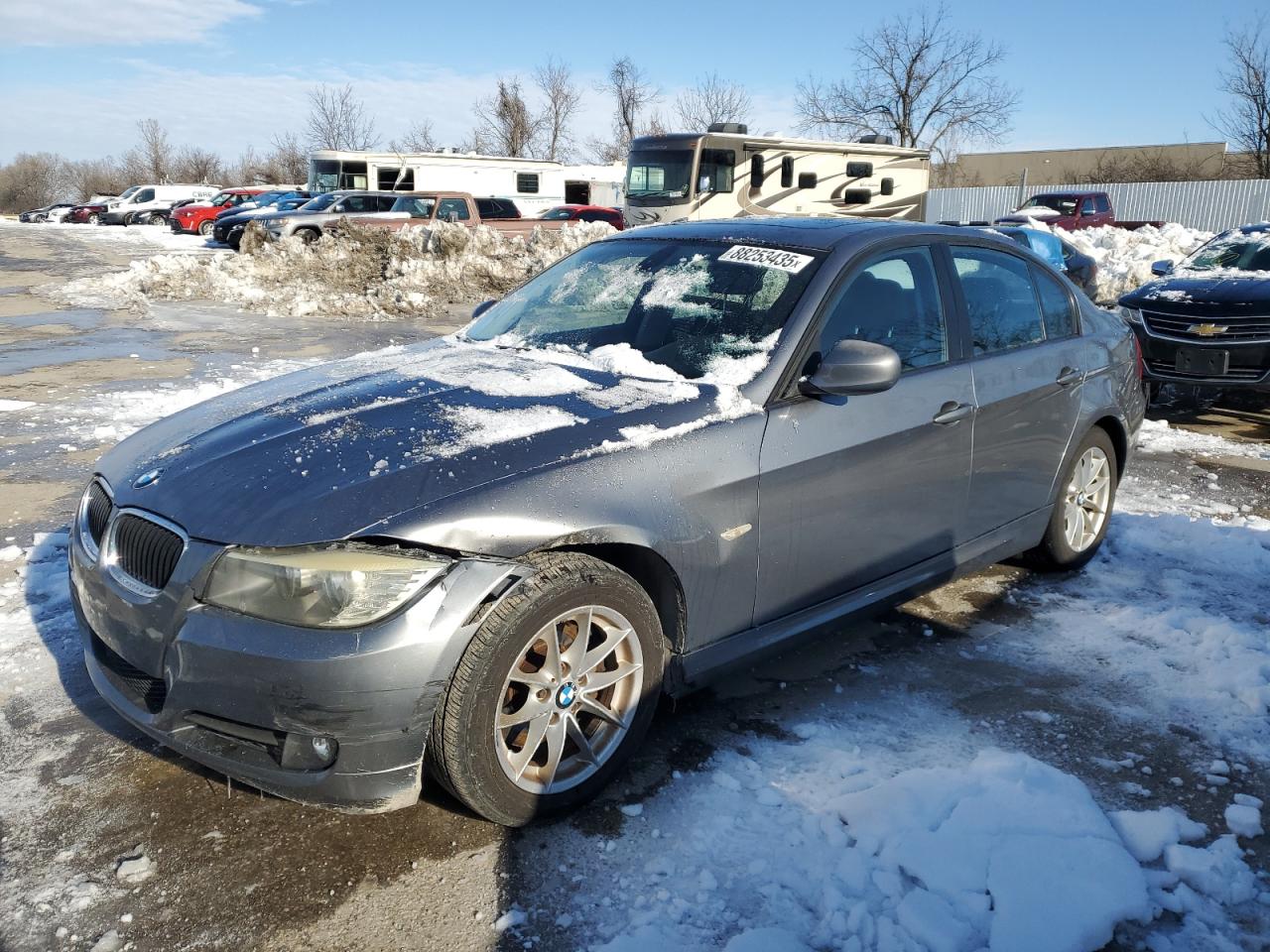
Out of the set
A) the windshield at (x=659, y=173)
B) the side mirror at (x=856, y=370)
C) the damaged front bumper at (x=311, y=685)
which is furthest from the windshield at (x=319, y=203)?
the damaged front bumper at (x=311, y=685)

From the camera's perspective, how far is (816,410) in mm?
3330

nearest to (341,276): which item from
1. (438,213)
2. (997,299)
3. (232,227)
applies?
(438,213)

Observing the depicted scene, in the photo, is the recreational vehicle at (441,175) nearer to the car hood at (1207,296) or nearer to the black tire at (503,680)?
the car hood at (1207,296)

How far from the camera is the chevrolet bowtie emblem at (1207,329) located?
8.23 m

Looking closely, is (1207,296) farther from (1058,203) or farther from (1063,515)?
(1058,203)

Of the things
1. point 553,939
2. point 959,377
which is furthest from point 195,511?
point 959,377

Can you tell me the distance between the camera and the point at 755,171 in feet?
62.8

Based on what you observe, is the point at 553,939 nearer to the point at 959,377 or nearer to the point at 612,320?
the point at 612,320

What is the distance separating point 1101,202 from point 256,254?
827 inches

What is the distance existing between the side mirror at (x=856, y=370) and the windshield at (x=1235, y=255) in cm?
779

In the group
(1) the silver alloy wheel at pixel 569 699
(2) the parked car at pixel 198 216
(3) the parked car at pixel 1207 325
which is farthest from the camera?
(2) the parked car at pixel 198 216

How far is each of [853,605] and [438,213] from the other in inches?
787

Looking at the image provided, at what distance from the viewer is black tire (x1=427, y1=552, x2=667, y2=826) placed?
8.32 ft

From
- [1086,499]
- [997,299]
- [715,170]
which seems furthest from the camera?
[715,170]
